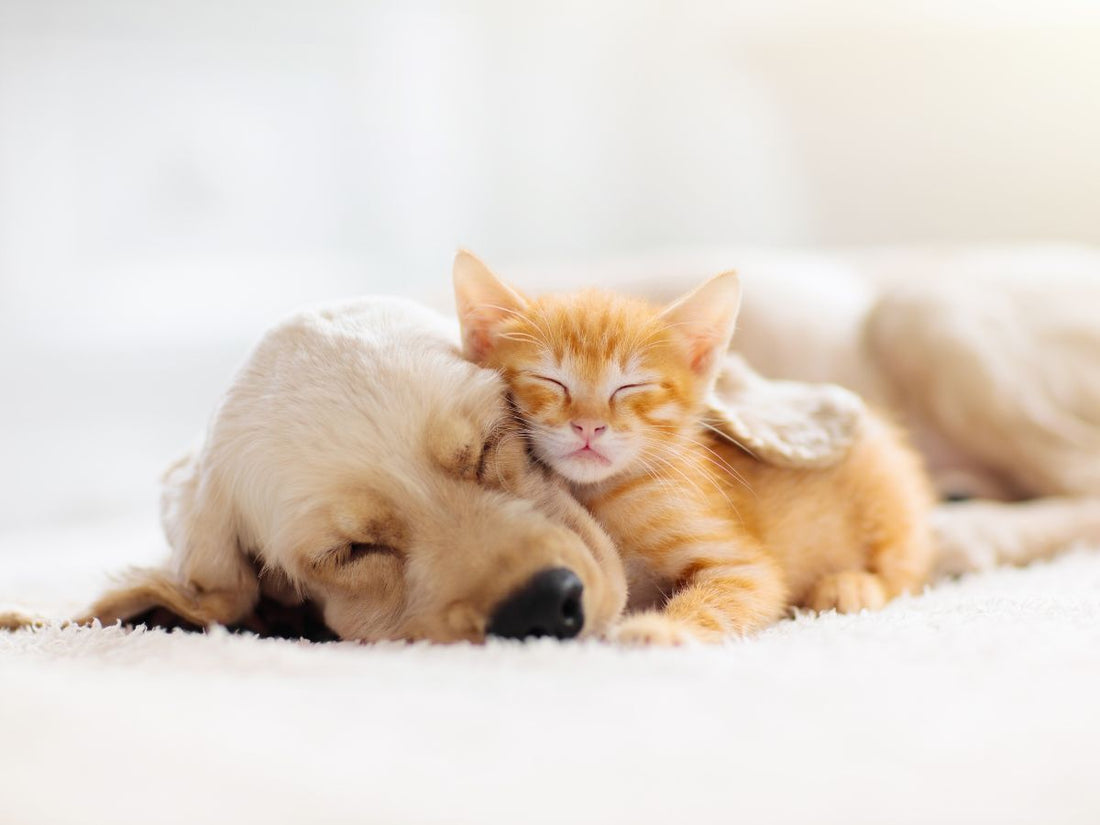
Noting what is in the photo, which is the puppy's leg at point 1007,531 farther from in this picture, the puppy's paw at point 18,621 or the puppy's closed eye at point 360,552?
the puppy's paw at point 18,621

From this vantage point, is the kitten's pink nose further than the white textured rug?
Yes

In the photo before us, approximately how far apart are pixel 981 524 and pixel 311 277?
148 inches

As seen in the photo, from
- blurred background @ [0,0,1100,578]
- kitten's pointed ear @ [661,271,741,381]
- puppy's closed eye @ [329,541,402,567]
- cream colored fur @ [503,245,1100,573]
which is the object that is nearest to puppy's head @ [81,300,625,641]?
puppy's closed eye @ [329,541,402,567]

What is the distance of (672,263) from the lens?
10.8ft

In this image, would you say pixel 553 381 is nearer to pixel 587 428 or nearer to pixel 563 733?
pixel 587 428

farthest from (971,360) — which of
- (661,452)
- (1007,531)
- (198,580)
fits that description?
(198,580)

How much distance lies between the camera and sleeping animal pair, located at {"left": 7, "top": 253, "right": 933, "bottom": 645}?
1.50 meters

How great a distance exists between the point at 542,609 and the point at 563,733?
1.06 ft

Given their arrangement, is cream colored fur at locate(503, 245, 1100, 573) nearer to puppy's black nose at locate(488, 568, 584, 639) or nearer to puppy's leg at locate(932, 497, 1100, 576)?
puppy's leg at locate(932, 497, 1100, 576)

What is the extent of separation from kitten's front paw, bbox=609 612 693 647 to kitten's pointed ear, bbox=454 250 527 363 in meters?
0.58

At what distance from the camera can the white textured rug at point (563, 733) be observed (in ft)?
3.01

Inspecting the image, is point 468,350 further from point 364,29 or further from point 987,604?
point 364,29

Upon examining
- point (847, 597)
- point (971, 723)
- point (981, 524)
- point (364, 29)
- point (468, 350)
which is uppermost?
point (364, 29)

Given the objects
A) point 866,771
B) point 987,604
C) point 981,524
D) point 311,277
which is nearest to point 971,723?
point 866,771
